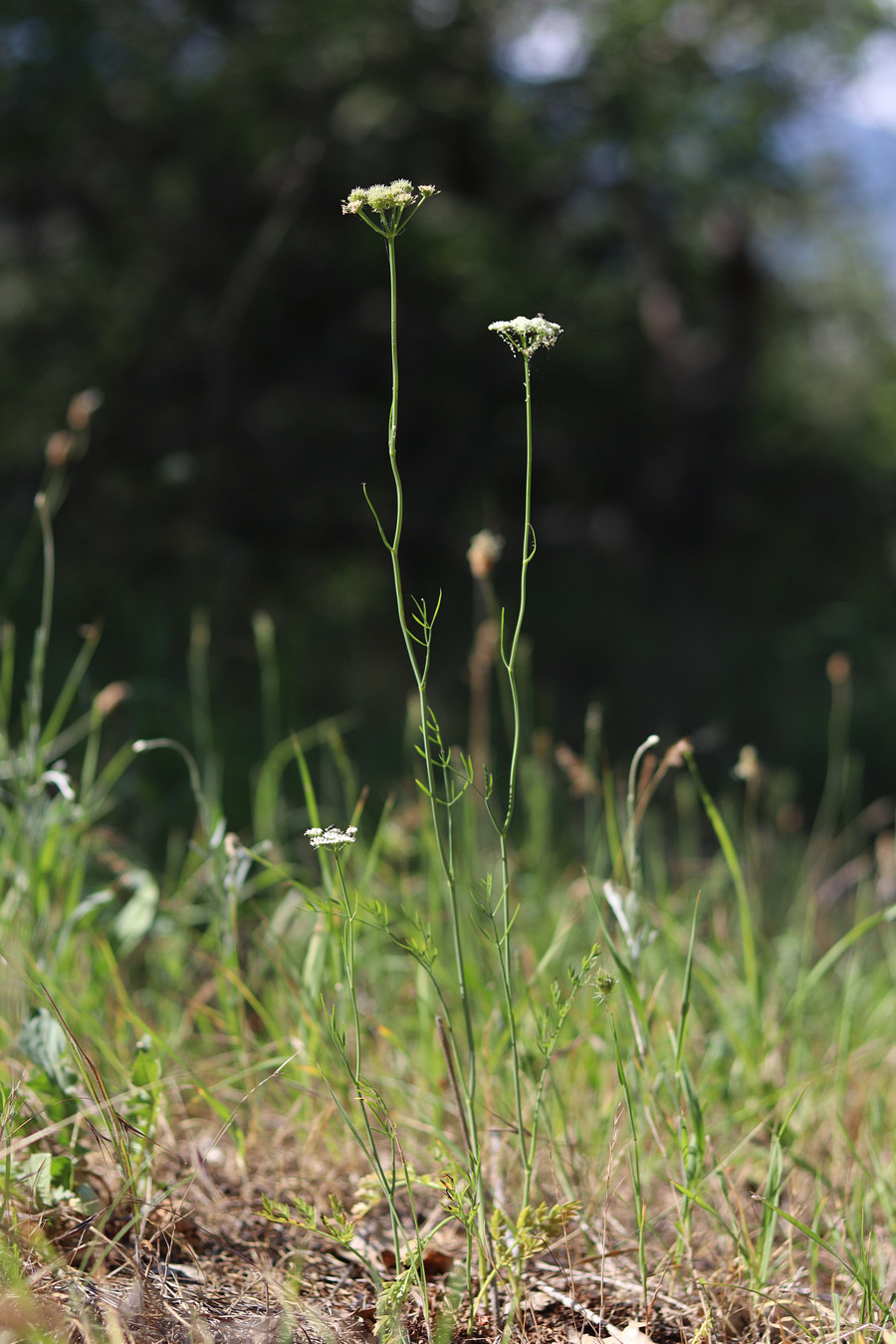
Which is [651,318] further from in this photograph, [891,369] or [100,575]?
[891,369]

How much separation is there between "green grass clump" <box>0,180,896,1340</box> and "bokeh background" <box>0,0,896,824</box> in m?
1.73

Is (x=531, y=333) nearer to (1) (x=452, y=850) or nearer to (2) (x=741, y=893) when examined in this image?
(1) (x=452, y=850)

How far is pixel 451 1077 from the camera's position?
1022 millimetres

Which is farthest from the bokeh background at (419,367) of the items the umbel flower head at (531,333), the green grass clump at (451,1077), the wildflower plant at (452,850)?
the umbel flower head at (531,333)

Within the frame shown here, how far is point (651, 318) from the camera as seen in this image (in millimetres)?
7133

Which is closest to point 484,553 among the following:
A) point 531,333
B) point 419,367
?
point 531,333

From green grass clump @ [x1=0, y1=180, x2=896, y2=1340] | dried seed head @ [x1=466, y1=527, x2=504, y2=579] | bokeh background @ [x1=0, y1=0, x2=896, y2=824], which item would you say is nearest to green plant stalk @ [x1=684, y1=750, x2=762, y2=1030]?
green grass clump @ [x1=0, y1=180, x2=896, y2=1340]

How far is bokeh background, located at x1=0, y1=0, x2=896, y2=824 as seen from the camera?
467cm

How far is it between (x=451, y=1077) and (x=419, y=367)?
470cm

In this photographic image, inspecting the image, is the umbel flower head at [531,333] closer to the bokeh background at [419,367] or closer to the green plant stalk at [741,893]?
the green plant stalk at [741,893]

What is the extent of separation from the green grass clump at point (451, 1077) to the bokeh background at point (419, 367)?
173cm

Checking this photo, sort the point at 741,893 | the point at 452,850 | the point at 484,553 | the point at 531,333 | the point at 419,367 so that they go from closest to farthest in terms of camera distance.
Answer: the point at 531,333
the point at 452,850
the point at 484,553
the point at 741,893
the point at 419,367

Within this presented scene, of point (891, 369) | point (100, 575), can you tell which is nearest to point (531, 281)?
point (100, 575)

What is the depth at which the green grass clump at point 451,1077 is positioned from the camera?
39.4 inches
